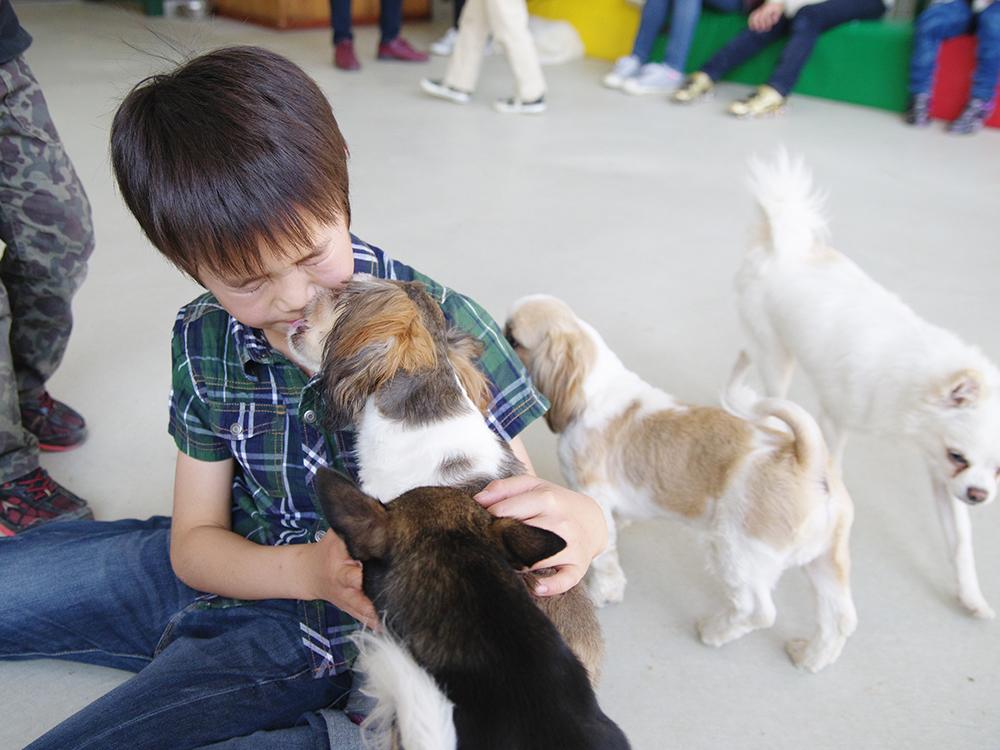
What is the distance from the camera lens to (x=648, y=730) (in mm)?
1351

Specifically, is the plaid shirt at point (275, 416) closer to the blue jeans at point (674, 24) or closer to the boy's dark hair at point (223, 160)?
the boy's dark hair at point (223, 160)

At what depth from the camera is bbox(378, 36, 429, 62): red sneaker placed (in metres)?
6.56

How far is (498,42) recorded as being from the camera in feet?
16.7

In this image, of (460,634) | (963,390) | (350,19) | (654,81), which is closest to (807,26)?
(654,81)

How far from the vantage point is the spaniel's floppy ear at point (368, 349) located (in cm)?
98

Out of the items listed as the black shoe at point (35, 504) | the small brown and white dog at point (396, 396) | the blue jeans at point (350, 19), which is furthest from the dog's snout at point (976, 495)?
the blue jeans at point (350, 19)

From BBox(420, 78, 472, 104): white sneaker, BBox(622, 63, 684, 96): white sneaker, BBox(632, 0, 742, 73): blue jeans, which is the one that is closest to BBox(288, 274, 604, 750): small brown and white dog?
BBox(420, 78, 472, 104): white sneaker

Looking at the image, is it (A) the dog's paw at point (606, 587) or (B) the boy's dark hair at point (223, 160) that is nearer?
(B) the boy's dark hair at point (223, 160)

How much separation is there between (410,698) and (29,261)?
159cm

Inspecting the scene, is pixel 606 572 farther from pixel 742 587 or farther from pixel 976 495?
pixel 976 495

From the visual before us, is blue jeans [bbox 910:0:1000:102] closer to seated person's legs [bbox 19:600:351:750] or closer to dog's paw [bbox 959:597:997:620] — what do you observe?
dog's paw [bbox 959:597:997:620]

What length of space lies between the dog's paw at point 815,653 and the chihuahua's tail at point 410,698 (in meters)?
0.99

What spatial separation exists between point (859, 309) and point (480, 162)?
283 centimetres

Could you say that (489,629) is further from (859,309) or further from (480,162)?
(480,162)
